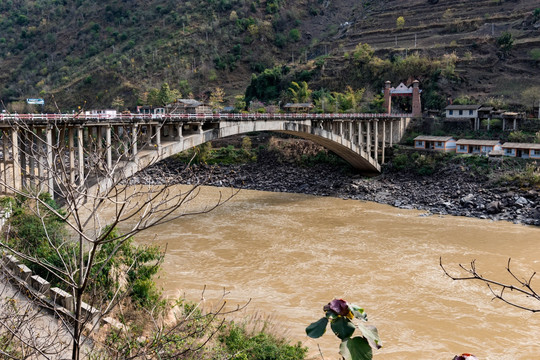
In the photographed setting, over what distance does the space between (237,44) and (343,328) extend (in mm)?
73094

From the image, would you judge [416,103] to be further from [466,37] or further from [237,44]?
[237,44]

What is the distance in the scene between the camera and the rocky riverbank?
1088 inches

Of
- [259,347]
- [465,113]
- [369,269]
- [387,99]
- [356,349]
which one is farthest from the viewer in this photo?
[387,99]

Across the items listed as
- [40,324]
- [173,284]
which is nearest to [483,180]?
[173,284]

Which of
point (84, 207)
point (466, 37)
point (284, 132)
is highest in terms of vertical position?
point (466, 37)

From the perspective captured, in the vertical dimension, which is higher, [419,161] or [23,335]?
[23,335]

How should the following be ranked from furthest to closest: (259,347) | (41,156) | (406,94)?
1. (406,94)
2. (259,347)
3. (41,156)

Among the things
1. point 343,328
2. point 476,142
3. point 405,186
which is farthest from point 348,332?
point 476,142

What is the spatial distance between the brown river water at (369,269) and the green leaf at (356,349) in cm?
922

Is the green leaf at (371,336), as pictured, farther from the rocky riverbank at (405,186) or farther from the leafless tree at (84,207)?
the rocky riverbank at (405,186)

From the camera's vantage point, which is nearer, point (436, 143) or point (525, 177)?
point (525, 177)

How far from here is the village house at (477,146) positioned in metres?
34.3

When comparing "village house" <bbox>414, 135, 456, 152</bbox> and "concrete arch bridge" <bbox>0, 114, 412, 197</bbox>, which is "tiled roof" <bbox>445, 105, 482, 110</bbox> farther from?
"village house" <bbox>414, 135, 456, 152</bbox>

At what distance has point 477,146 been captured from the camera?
35344mm
